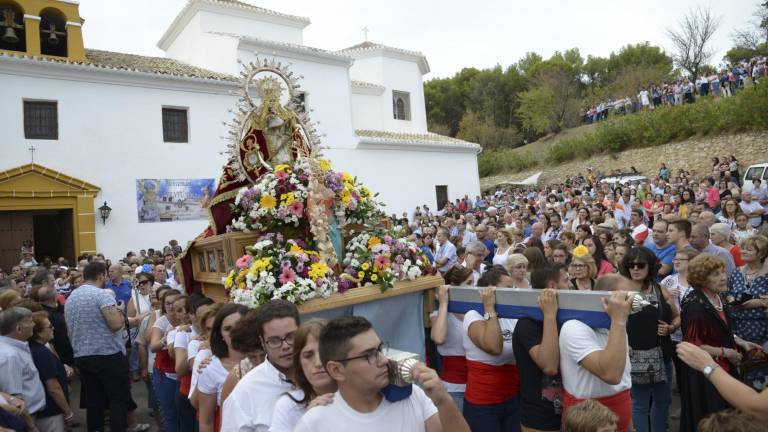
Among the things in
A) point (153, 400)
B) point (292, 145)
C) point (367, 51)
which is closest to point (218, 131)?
point (367, 51)

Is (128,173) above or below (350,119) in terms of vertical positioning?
below

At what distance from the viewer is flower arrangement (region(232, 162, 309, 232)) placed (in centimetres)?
436

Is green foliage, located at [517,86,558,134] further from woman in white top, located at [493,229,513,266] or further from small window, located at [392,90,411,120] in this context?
woman in white top, located at [493,229,513,266]

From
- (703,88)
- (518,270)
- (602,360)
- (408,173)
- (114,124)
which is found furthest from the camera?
(703,88)

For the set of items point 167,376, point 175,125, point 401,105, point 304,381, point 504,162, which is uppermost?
point 401,105

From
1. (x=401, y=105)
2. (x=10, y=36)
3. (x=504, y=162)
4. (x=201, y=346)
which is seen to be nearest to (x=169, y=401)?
(x=201, y=346)

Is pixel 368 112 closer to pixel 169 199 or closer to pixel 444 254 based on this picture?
pixel 169 199

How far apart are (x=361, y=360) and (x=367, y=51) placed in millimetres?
26310

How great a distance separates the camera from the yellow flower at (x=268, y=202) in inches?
171

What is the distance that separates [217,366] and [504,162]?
1350 inches

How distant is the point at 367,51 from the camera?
2697 cm

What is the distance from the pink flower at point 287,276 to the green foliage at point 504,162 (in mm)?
32338

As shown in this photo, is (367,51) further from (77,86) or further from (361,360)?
(361,360)

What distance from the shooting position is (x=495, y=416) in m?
3.76
